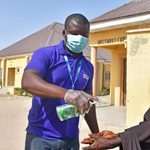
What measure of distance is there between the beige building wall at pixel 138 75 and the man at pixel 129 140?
5.46 m

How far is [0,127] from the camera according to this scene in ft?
30.9

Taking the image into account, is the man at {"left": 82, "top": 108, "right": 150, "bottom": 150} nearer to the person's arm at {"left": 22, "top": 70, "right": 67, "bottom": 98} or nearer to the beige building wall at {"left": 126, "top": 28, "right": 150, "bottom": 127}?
the person's arm at {"left": 22, "top": 70, "right": 67, "bottom": 98}

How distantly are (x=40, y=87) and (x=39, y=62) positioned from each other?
36 centimetres

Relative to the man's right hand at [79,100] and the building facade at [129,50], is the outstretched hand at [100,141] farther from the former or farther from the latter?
the building facade at [129,50]

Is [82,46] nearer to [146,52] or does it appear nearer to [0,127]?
[146,52]

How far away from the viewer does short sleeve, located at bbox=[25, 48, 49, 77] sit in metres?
2.38

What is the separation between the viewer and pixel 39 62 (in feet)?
8.05

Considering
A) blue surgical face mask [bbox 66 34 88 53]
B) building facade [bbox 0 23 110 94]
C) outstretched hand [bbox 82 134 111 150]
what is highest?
building facade [bbox 0 23 110 94]

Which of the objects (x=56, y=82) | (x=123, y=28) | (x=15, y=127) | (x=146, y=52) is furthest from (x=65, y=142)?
(x=123, y=28)

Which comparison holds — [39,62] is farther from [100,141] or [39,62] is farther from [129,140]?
[129,140]

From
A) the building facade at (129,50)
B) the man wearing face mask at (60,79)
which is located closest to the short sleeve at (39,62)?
the man wearing face mask at (60,79)

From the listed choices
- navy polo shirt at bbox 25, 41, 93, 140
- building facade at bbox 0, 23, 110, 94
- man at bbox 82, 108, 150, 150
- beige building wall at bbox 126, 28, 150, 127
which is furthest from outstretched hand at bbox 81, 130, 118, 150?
building facade at bbox 0, 23, 110, 94

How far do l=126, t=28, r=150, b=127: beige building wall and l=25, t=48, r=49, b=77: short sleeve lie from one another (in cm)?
565

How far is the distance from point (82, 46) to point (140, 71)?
568cm
